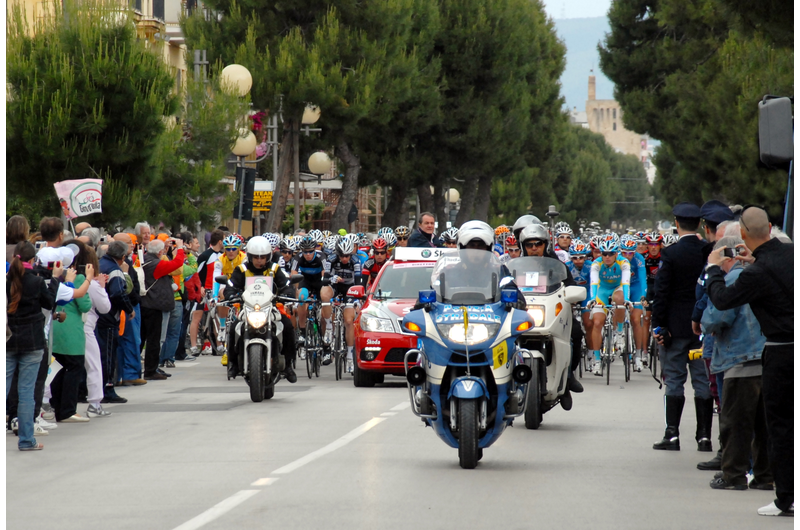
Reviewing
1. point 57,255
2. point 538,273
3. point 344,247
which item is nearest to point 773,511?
point 538,273

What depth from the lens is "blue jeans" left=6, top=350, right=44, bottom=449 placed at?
11.3 metres

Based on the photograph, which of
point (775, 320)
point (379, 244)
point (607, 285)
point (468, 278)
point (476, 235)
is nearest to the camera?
point (775, 320)

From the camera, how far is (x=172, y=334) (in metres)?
20.9

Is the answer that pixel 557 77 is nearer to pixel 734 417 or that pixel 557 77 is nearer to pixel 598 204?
pixel 598 204

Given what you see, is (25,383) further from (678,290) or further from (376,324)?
(376,324)

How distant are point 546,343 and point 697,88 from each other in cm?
3997

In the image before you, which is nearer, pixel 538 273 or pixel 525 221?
pixel 538 273

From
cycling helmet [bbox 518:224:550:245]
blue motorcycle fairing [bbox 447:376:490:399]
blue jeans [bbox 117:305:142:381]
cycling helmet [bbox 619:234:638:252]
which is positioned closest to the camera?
blue motorcycle fairing [bbox 447:376:490:399]

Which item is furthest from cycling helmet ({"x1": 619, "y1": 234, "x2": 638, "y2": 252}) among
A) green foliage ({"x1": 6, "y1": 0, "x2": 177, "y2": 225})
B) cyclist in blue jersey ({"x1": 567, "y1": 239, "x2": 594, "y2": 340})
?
green foliage ({"x1": 6, "y1": 0, "x2": 177, "y2": 225})

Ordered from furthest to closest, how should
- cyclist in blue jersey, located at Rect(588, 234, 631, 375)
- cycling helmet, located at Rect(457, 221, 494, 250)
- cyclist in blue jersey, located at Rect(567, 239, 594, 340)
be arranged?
cyclist in blue jersey, located at Rect(567, 239, 594, 340) → cyclist in blue jersey, located at Rect(588, 234, 631, 375) → cycling helmet, located at Rect(457, 221, 494, 250)

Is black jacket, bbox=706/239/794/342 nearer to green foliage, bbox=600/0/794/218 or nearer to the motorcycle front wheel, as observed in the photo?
the motorcycle front wheel

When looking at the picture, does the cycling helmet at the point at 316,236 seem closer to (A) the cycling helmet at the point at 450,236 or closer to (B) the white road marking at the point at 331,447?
(A) the cycling helmet at the point at 450,236

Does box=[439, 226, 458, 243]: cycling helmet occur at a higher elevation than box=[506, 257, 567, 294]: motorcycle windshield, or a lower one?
higher

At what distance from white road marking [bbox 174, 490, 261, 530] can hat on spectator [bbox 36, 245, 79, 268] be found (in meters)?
4.32
